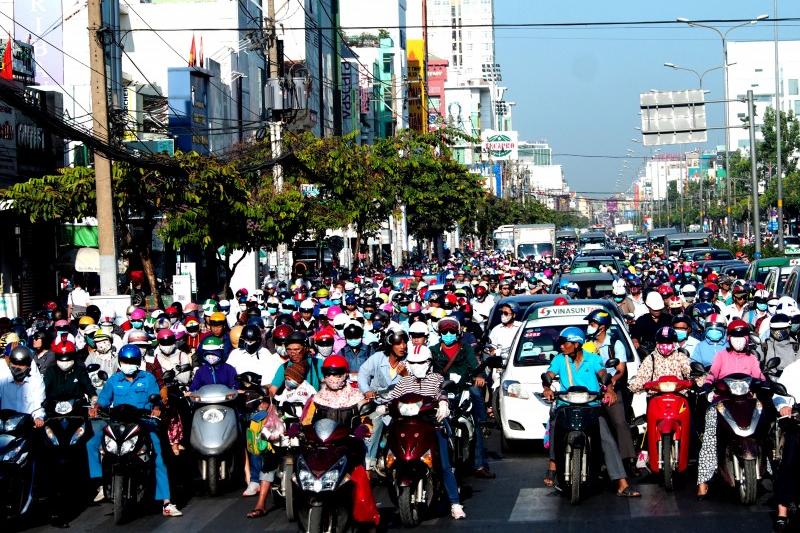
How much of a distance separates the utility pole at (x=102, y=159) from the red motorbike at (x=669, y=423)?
485 inches

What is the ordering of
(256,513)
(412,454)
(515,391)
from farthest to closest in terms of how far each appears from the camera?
(515,391) < (256,513) < (412,454)

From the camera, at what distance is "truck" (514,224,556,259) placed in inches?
2820

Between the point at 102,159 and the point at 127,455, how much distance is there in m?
12.1

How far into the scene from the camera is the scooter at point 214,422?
12.1 meters

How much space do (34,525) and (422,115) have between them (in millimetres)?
117269

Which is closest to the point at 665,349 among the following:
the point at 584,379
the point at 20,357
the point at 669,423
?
the point at 669,423

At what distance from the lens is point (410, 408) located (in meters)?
10.6

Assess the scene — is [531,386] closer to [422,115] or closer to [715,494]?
[715,494]

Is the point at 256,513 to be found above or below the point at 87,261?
below

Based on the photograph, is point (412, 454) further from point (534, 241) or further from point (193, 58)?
point (534, 241)

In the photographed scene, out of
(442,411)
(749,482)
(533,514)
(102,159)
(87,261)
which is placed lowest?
(533,514)

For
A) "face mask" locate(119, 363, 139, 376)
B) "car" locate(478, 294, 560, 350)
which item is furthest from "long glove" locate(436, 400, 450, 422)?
"car" locate(478, 294, 560, 350)

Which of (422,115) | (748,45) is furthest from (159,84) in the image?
(748,45)

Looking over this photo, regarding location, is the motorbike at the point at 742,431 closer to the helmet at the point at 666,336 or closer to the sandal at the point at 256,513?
the helmet at the point at 666,336
